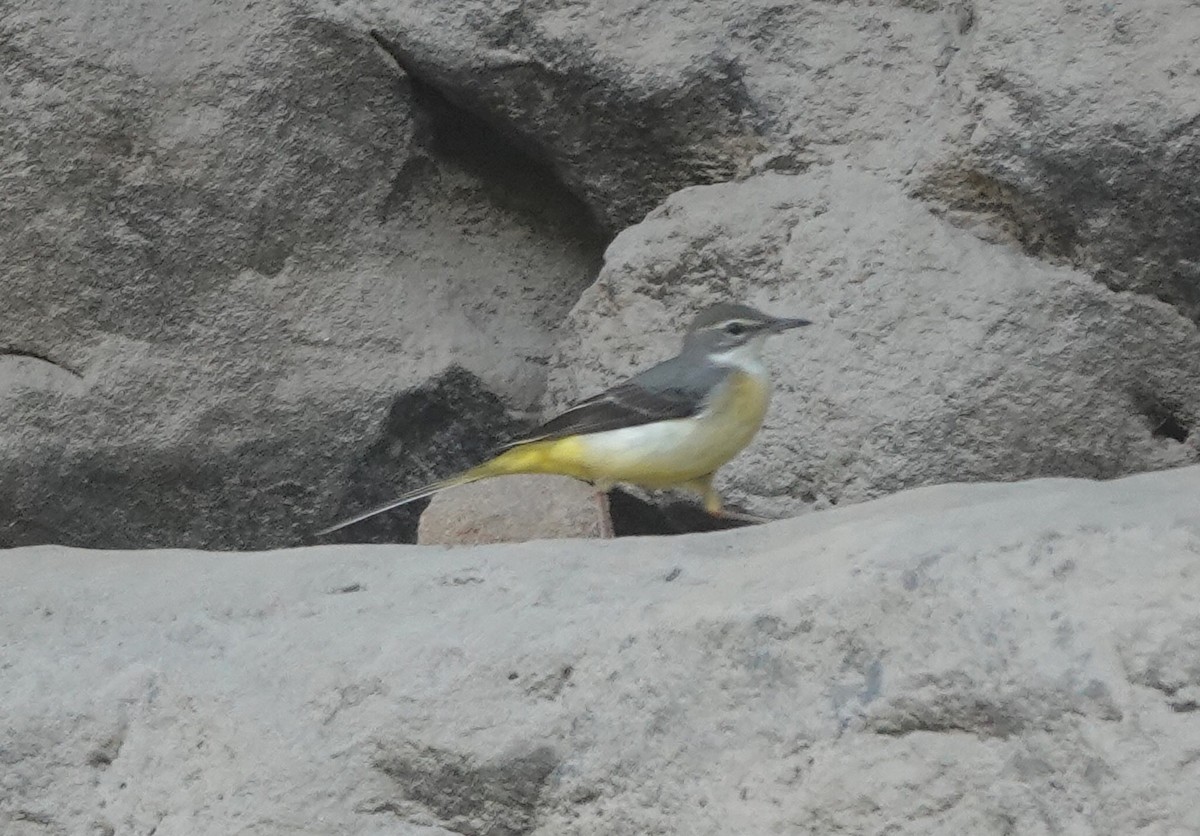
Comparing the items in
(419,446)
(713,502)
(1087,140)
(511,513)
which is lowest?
(419,446)

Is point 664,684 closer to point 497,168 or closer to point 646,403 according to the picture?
point 646,403

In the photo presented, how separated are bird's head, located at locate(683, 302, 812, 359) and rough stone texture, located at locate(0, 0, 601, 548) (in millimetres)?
1102

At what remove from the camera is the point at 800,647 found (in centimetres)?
296

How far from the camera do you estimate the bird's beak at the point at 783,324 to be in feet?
17.0

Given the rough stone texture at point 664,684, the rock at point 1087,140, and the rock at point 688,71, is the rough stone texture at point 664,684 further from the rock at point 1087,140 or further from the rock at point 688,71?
the rock at point 688,71

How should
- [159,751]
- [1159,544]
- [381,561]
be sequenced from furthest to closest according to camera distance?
[381,561] < [159,751] < [1159,544]

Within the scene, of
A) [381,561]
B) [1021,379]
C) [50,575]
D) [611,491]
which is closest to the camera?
[381,561]

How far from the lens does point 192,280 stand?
5879mm

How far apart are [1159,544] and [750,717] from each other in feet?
2.64

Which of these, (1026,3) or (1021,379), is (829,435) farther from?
(1026,3)

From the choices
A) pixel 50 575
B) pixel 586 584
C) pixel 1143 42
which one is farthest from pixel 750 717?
pixel 1143 42

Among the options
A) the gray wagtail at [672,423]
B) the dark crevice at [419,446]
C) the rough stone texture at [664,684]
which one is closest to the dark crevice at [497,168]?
the dark crevice at [419,446]

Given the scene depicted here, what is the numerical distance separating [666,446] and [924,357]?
926 mm

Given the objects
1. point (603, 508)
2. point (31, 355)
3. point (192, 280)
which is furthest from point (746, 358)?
point (31, 355)
